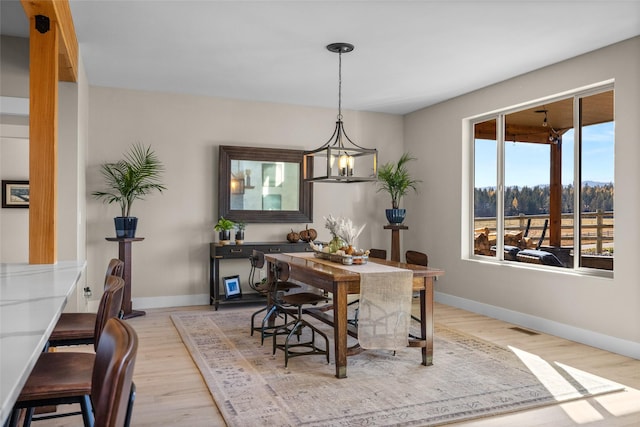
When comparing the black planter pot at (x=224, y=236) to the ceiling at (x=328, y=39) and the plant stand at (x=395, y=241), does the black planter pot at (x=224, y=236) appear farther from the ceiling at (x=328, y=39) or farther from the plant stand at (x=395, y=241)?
the plant stand at (x=395, y=241)

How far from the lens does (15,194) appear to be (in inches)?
242

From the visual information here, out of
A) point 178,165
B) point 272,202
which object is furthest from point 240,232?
point 178,165

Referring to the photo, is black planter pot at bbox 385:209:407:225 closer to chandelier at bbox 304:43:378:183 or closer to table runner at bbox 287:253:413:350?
A: chandelier at bbox 304:43:378:183

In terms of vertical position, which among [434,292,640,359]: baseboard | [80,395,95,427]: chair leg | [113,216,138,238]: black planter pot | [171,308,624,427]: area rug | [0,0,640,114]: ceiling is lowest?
[171,308,624,427]: area rug

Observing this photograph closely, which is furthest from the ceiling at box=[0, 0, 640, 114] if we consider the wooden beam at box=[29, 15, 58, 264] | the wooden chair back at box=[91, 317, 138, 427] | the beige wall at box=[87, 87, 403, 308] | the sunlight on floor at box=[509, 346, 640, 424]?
the wooden chair back at box=[91, 317, 138, 427]

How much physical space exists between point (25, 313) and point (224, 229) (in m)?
4.49

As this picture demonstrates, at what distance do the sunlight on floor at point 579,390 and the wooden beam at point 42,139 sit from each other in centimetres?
333

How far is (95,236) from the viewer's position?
589cm

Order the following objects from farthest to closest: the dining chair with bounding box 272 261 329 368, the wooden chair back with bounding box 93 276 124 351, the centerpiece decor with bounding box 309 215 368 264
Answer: the centerpiece decor with bounding box 309 215 368 264 < the dining chair with bounding box 272 261 329 368 < the wooden chair back with bounding box 93 276 124 351

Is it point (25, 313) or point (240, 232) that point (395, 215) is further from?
point (25, 313)

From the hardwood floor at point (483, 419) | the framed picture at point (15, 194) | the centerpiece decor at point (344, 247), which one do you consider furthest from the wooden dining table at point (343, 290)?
the framed picture at point (15, 194)

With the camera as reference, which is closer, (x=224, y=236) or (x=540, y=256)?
(x=540, y=256)

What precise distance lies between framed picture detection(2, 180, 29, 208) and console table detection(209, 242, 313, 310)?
7.70 ft

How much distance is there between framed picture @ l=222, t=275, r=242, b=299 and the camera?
20.0ft
